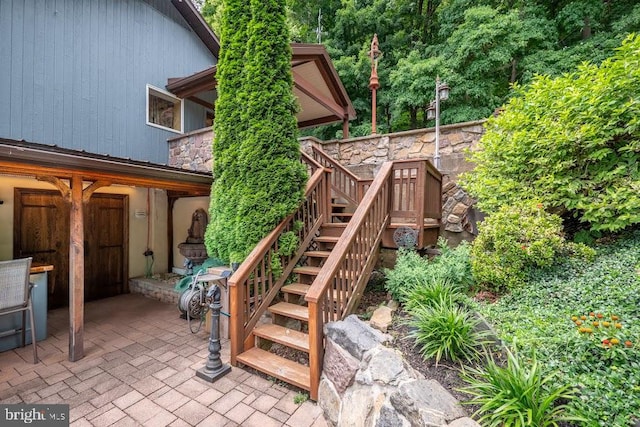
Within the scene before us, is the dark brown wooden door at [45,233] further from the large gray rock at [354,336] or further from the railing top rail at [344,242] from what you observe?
the large gray rock at [354,336]

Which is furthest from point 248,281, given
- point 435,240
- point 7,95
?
point 7,95

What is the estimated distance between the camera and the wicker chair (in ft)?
9.86

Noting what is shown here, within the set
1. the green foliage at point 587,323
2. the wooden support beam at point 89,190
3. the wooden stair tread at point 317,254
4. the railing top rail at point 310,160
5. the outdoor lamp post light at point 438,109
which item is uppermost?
the outdoor lamp post light at point 438,109

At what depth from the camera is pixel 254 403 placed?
2398 millimetres

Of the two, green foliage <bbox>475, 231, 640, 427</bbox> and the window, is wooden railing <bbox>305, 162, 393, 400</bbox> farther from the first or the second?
the window

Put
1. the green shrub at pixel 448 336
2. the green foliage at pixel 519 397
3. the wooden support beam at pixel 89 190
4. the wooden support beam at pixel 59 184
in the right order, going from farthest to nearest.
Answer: the wooden support beam at pixel 89 190 → the wooden support beam at pixel 59 184 → the green shrub at pixel 448 336 → the green foliage at pixel 519 397

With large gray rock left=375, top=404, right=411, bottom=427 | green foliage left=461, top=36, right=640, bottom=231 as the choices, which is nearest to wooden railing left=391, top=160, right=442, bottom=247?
green foliage left=461, top=36, right=640, bottom=231

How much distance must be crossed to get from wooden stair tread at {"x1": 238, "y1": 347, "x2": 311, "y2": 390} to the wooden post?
1868mm

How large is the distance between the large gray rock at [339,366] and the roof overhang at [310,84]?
4562 millimetres

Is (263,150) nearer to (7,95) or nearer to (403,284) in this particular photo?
(403,284)

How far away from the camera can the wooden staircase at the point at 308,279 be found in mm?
2543

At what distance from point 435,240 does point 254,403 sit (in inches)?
124

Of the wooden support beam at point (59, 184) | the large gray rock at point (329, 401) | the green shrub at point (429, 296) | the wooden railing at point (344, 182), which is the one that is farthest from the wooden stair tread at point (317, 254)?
the wooden support beam at point (59, 184)

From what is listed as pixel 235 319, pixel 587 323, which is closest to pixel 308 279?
pixel 235 319
